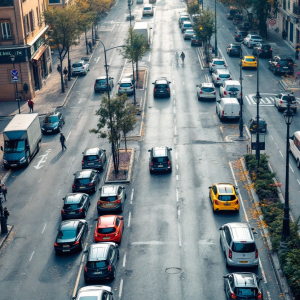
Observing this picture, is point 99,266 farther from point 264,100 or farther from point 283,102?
point 264,100

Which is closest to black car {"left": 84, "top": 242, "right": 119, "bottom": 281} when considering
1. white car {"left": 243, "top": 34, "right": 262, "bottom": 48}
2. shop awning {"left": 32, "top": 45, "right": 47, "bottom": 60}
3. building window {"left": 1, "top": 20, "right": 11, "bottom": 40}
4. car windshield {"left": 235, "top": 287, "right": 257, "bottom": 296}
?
car windshield {"left": 235, "top": 287, "right": 257, "bottom": 296}

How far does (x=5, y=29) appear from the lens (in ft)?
219

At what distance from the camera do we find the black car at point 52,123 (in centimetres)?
5894

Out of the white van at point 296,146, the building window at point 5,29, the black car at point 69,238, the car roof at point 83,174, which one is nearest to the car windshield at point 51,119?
the building window at point 5,29

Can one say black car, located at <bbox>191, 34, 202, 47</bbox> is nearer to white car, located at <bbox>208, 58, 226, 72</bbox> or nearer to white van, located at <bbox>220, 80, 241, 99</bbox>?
white car, located at <bbox>208, 58, 226, 72</bbox>

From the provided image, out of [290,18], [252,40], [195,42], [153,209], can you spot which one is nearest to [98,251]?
[153,209]

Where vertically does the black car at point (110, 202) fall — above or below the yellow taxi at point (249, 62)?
below

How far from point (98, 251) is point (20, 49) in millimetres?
40772

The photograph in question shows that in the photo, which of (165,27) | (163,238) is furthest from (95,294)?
(165,27)

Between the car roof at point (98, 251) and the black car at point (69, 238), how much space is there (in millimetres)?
3112

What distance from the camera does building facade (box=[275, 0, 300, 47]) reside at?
3386 inches

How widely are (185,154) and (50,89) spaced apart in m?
28.7

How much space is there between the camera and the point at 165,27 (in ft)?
359

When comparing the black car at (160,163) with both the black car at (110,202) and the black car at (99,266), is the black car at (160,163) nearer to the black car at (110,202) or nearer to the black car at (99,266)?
the black car at (110,202)
